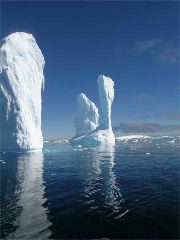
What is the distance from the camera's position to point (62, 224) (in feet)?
50.2

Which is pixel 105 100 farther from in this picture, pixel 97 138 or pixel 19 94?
pixel 19 94

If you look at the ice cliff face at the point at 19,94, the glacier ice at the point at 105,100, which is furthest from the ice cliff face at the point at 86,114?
the ice cliff face at the point at 19,94

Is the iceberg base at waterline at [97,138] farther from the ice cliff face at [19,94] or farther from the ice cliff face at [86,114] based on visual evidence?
the ice cliff face at [19,94]

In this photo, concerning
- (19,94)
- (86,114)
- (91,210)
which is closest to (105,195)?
(91,210)

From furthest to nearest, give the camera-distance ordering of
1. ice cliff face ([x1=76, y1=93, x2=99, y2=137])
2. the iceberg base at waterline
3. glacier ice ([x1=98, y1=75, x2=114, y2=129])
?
ice cliff face ([x1=76, y1=93, x2=99, y2=137]) → glacier ice ([x1=98, y1=75, x2=114, y2=129]) → the iceberg base at waterline

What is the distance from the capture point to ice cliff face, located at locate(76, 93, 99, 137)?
481ft

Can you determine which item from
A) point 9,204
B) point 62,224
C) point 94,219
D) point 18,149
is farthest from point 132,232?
point 18,149

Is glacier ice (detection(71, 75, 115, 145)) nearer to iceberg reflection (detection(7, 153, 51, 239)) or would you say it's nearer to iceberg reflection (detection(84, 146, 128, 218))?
iceberg reflection (detection(84, 146, 128, 218))

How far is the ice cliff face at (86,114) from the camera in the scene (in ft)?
481

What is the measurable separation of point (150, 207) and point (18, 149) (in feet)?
225

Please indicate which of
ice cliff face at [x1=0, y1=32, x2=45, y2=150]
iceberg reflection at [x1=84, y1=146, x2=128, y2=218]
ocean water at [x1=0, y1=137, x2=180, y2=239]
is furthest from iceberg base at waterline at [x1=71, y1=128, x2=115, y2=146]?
ocean water at [x1=0, y1=137, x2=180, y2=239]

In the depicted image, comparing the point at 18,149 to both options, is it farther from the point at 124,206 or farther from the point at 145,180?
the point at 124,206

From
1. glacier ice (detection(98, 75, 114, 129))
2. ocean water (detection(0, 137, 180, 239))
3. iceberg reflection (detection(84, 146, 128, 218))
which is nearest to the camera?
ocean water (detection(0, 137, 180, 239))

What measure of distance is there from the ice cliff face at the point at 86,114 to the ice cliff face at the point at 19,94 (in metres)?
50.8
